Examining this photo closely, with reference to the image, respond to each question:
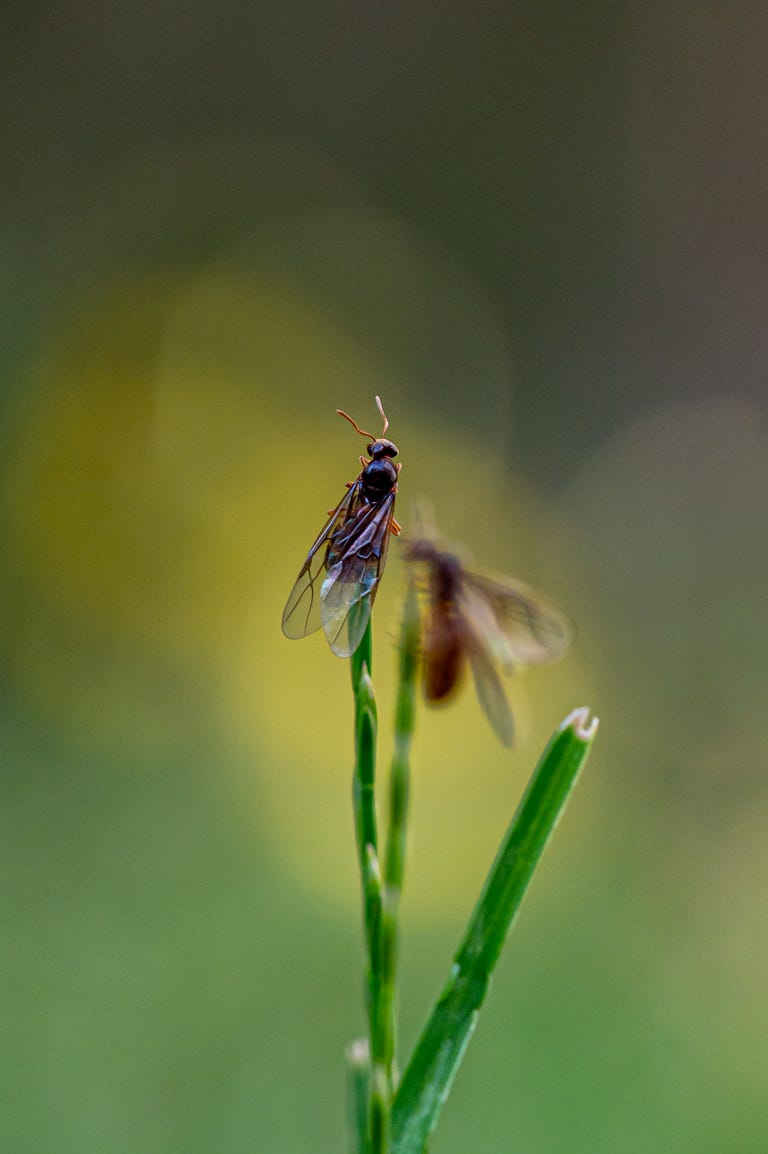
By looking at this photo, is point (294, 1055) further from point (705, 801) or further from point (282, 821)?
point (705, 801)

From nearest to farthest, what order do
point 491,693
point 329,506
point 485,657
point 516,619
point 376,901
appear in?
point 376,901, point 491,693, point 485,657, point 516,619, point 329,506

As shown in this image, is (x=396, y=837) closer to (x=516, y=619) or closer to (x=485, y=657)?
(x=485, y=657)

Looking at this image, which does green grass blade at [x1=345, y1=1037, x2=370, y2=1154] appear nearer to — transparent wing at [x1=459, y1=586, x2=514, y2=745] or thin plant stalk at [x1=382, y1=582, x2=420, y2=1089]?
thin plant stalk at [x1=382, y1=582, x2=420, y2=1089]

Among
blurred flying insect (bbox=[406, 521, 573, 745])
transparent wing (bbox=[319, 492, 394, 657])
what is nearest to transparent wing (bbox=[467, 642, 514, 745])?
blurred flying insect (bbox=[406, 521, 573, 745])

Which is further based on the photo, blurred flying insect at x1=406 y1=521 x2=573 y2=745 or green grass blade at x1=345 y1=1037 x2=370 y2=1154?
blurred flying insect at x1=406 y1=521 x2=573 y2=745

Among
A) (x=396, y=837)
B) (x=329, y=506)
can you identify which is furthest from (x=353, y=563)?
(x=329, y=506)

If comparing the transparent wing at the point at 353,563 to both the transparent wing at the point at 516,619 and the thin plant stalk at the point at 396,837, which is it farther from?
the thin plant stalk at the point at 396,837

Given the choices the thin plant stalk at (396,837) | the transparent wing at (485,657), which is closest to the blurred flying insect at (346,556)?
the transparent wing at (485,657)
